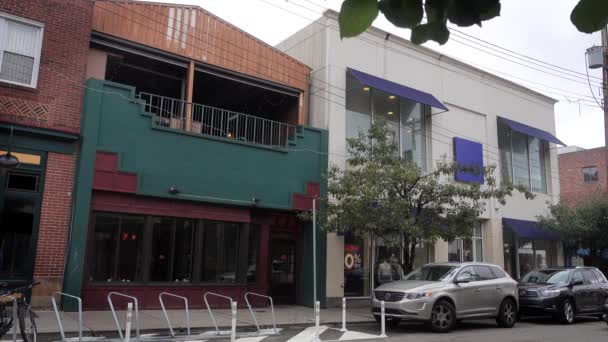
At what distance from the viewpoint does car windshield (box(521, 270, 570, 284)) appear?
52.4ft

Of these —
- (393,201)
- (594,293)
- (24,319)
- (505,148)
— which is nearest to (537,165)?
(505,148)

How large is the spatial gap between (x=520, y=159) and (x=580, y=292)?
11249mm

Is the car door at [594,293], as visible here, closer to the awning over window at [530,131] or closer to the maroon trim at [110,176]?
the awning over window at [530,131]

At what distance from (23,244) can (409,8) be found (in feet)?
44.4

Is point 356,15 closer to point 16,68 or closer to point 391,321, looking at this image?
point 391,321

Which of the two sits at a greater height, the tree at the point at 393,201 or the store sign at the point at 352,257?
the tree at the point at 393,201

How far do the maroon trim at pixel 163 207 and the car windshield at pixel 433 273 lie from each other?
17.4ft

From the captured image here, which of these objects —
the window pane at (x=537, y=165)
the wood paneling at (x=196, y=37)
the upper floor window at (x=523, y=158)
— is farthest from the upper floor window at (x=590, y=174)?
the wood paneling at (x=196, y=37)

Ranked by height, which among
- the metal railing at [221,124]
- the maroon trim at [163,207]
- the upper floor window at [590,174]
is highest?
the upper floor window at [590,174]

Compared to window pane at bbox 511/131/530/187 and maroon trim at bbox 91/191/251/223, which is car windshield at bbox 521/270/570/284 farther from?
window pane at bbox 511/131/530/187

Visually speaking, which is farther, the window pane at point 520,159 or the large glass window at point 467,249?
the window pane at point 520,159

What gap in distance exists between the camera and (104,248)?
47.3 feet

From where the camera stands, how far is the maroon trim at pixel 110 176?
1427 centimetres

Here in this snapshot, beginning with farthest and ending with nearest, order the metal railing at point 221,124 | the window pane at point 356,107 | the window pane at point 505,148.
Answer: the window pane at point 505,148, the window pane at point 356,107, the metal railing at point 221,124
